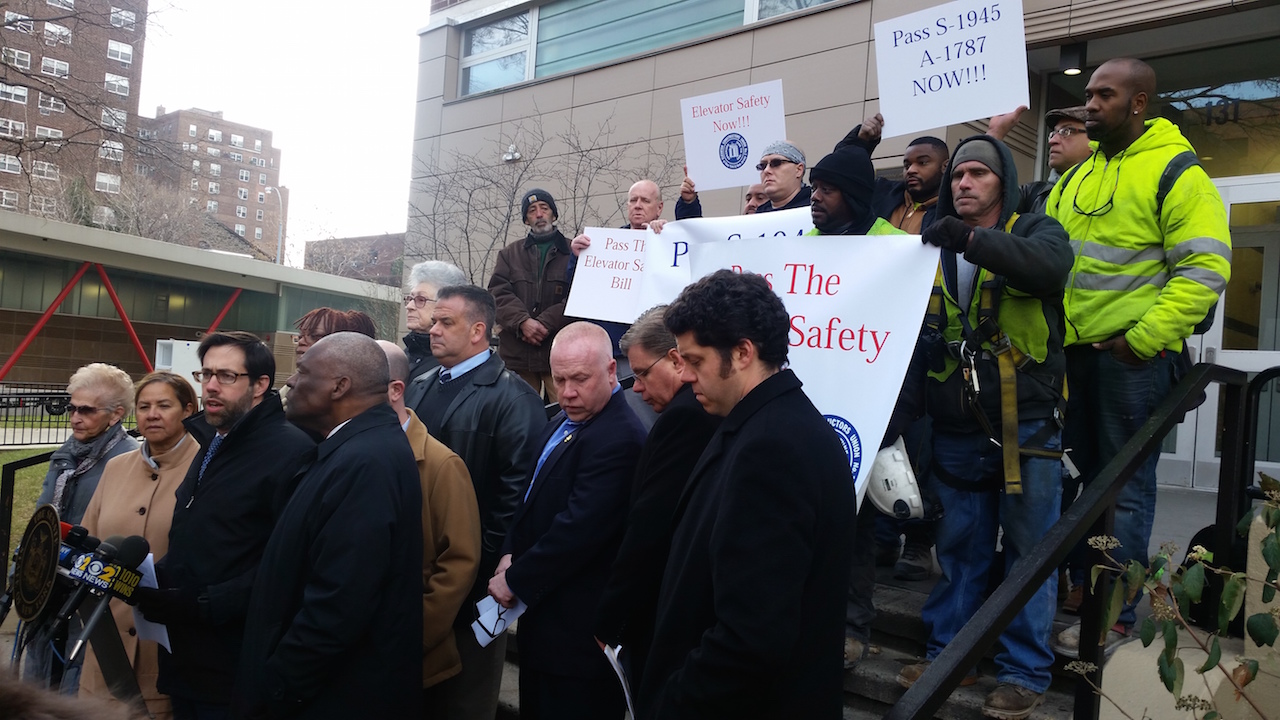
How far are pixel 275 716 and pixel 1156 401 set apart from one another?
11.6 feet

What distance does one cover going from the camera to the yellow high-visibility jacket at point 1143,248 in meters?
3.47

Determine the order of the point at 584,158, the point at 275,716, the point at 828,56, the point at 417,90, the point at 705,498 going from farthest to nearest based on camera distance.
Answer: the point at 417,90, the point at 584,158, the point at 828,56, the point at 275,716, the point at 705,498

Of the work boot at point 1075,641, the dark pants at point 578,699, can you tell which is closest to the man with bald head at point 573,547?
the dark pants at point 578,699

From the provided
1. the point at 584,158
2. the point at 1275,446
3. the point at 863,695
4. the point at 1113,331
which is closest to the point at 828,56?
the point at 584,158

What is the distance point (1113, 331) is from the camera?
3666 mm

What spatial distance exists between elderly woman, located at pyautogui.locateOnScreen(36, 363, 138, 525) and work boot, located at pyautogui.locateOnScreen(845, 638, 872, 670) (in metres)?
3.82

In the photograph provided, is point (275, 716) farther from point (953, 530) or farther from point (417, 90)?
point (417, 90)

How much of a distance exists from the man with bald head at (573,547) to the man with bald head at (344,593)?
1.36 ft

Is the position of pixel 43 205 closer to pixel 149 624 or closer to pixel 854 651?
pixel 149 624

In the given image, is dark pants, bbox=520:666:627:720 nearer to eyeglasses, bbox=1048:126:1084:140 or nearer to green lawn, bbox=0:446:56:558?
eyeglasses, bbox=1048:126:1084:140

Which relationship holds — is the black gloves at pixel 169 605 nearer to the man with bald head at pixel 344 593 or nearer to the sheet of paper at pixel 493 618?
the man with bald head at pixel 344 593

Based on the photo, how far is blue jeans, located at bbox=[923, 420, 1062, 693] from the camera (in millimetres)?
3225

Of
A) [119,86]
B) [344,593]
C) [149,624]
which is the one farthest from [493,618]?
[119,86]

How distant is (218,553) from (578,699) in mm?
1499
